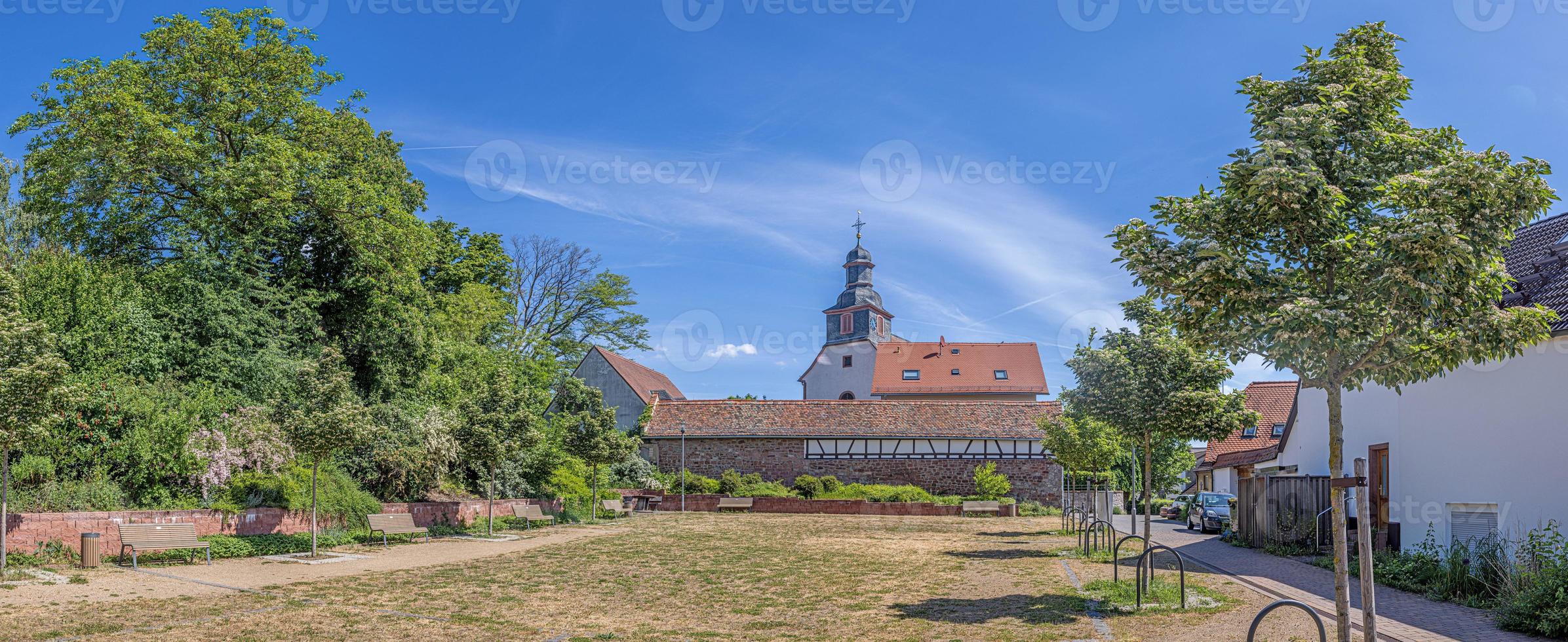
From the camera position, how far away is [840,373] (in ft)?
230

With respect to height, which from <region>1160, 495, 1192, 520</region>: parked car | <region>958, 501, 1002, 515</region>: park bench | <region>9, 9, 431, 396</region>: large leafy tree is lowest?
<region>1160, 495, 1192, 520</region>: parked car

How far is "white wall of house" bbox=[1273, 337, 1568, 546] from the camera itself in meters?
12.1

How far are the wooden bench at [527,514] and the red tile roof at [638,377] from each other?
Result: 757 inches

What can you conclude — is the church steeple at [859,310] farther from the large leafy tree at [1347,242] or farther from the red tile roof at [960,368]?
→ the large leafy tree at [1347,242]

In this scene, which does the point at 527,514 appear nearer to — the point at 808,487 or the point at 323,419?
the point at 323,419

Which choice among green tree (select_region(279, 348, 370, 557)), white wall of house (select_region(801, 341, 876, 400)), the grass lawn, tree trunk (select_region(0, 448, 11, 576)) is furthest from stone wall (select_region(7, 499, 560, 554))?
white wall of house (select_region(801, 341, 876, 400))

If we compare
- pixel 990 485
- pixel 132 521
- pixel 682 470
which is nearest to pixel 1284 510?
pixel 132 521

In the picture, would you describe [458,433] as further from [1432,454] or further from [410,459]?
[1432,454]

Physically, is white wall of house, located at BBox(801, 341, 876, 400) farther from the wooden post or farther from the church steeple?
the wooden post

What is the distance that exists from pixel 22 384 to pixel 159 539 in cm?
287

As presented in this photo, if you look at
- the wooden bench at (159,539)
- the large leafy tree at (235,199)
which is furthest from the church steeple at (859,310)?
the wooden bench at (159,539)

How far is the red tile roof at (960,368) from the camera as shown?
61969mm

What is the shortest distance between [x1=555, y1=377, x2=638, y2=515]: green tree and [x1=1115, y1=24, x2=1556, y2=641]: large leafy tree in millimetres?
22219

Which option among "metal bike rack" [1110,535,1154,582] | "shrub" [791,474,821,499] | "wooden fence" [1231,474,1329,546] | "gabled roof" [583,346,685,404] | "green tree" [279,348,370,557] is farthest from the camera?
"gabled roof" [583,346,685,404]
